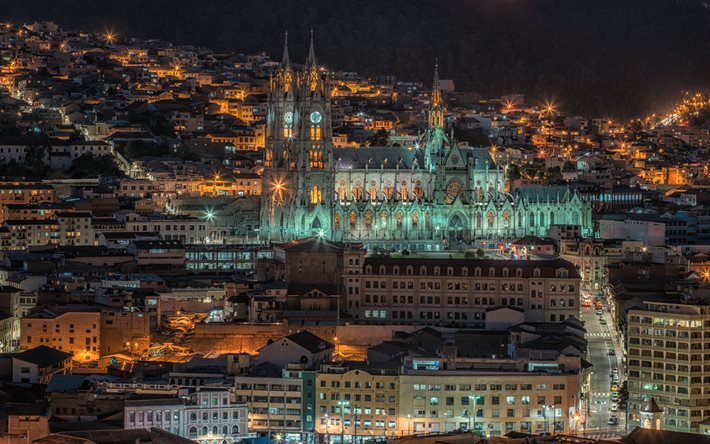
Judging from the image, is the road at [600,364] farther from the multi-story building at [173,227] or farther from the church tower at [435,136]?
the church tower at [435,136]

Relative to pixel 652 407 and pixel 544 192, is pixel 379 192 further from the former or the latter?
→ pixel 652 407

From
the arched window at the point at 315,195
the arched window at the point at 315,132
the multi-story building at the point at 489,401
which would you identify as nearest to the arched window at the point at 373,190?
the arched window at the point at 315,195

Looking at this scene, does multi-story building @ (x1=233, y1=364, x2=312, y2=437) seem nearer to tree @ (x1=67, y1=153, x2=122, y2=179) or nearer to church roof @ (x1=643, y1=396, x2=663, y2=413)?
church roof @ (x1=643, y1=396, x2=663, y2=413)

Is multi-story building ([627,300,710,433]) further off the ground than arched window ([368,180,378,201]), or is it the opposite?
arched window ([368,180,378,201])

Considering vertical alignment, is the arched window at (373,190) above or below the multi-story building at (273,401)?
above

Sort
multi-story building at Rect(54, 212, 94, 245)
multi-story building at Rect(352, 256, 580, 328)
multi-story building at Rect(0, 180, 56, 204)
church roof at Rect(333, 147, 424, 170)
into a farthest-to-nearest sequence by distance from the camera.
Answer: church roof at Rect(333, 147, 424, 170)
multi-story building at Rect(0, 180, 56, 204)
multi-story building at Rect(54, 212, 94, 245)
multi-story building at Rect(352, 256, 580, 328)

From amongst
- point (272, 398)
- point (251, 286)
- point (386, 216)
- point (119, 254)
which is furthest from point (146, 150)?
point (272, 398)

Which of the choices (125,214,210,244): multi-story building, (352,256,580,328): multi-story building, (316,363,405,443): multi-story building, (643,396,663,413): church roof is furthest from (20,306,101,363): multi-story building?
(125,214,210,244): multi-story building
